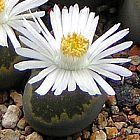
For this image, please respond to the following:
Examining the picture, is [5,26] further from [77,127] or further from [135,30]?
[135,30]

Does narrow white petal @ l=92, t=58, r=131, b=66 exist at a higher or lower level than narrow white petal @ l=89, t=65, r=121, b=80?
higher

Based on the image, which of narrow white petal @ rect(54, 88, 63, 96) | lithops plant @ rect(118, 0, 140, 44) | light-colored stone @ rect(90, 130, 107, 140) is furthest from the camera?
lithops plant @ rect(118, 0, 140, 44)

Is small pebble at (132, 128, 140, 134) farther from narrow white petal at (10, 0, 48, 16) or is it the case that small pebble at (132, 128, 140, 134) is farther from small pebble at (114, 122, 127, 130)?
narrow white petal at (10, 0, 48, 16)

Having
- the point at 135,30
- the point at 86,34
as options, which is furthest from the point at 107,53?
the point at 135,30

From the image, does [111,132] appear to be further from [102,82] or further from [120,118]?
[102,82]

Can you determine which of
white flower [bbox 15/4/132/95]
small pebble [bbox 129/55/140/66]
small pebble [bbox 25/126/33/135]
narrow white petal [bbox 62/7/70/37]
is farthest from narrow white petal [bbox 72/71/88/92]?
small pebble [bbox 129/55/140/66]

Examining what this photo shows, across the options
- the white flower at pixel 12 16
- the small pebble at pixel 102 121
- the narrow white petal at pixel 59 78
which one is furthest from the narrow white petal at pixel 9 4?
the small pebble at pixel 102 121

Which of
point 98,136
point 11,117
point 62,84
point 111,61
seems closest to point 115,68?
point 111,61
